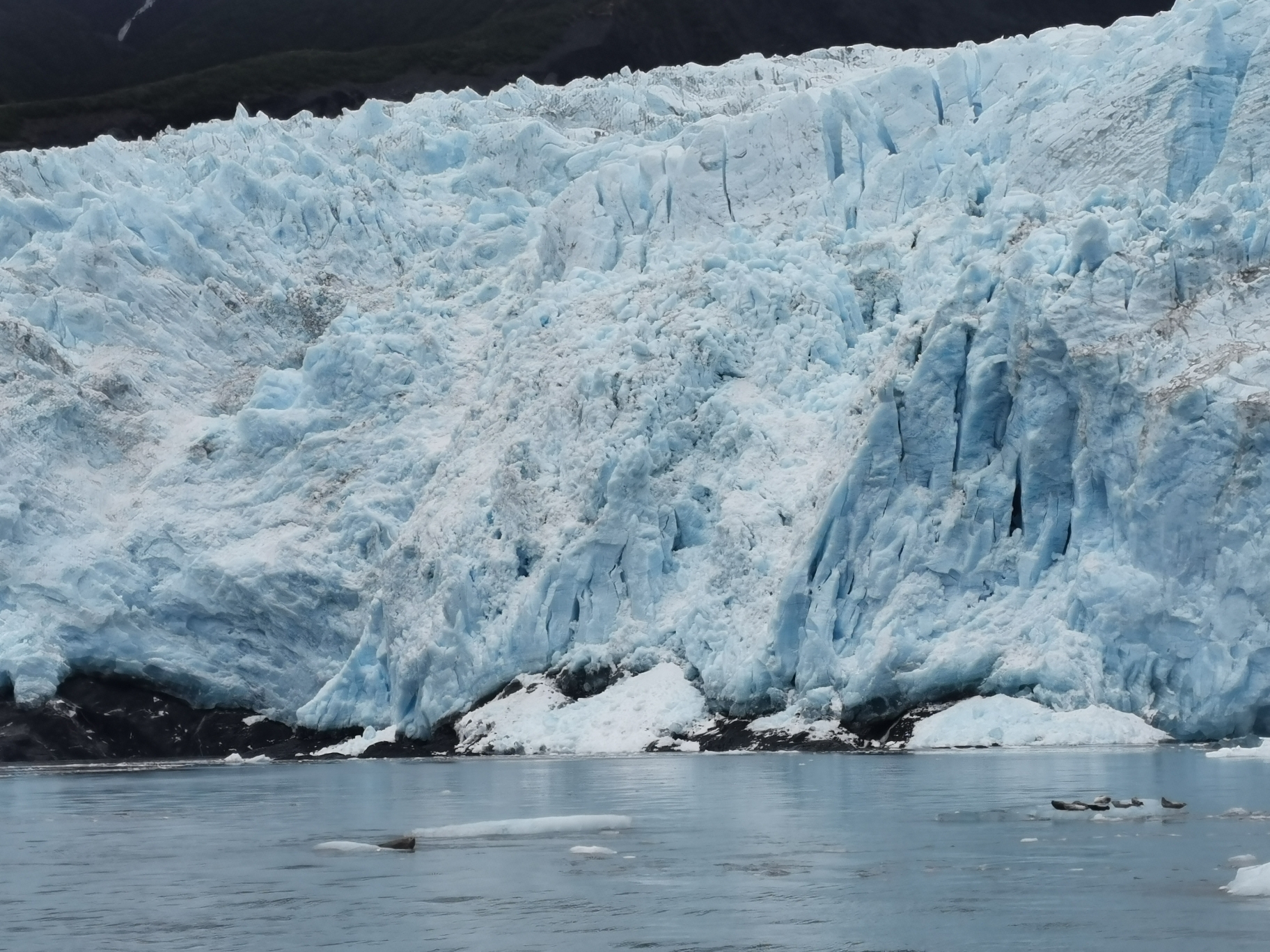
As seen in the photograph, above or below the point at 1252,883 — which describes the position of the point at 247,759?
above

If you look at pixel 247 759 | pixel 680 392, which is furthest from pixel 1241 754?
pixel 247 759

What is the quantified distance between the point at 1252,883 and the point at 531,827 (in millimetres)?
7195

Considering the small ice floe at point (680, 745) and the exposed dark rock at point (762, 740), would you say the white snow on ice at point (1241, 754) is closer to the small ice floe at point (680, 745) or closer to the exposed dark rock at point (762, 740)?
the exposed dark rock at point (762, 740)

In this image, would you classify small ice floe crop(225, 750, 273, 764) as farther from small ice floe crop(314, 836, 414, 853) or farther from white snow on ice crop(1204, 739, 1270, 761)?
small ice floe crop(314, 836, 414, 853)

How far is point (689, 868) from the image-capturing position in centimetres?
1330

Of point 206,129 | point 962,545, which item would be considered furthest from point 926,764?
point 206,129

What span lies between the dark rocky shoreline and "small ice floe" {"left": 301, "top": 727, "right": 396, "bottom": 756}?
109 mm

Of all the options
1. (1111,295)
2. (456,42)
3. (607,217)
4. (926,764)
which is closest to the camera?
(926,764)

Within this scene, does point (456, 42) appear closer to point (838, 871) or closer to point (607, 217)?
point (607, 217)

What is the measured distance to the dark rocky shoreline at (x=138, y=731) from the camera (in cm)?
3412

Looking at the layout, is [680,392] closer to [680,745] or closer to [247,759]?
[680,745]

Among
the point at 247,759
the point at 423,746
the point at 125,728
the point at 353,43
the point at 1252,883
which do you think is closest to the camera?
the point at 1252,883

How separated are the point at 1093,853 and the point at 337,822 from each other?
813cm

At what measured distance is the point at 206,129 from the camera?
45500 millimetres
